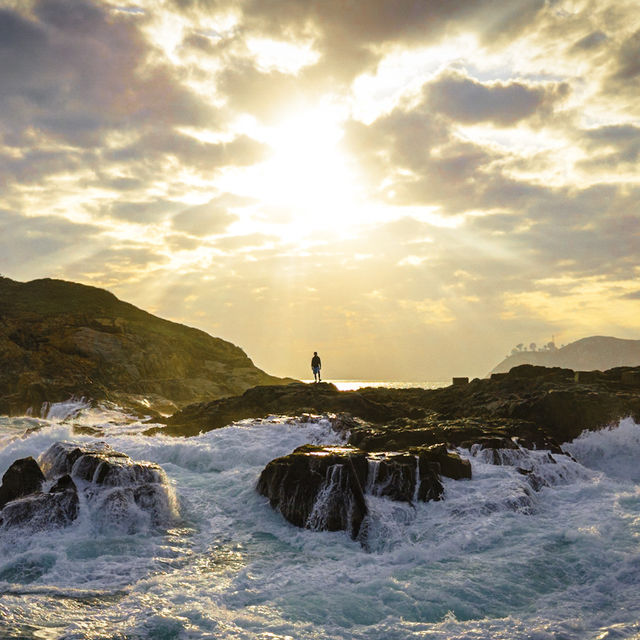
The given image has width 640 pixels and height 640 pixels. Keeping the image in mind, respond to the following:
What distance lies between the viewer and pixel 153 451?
25.2 meters

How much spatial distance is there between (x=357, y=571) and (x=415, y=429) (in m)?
12.5

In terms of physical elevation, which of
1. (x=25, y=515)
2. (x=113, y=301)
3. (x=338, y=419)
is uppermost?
(x=113, y=301)

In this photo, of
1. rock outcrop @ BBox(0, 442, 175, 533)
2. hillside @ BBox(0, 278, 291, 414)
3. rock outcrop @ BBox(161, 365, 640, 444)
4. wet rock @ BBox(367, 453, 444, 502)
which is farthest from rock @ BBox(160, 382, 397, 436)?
rock outcrop @ BBox(0, 442, 175, 533)

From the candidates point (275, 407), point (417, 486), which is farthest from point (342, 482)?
point (275, 407)

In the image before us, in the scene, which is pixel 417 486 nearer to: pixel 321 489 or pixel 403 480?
pixel 403 480

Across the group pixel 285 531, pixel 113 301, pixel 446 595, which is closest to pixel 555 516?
pixel 446 595

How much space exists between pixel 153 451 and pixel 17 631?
648 inches

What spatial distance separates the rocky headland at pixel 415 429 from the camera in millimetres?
15875

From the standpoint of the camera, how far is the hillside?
47594mm

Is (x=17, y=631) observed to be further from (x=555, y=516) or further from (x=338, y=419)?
(x=338, y=419)

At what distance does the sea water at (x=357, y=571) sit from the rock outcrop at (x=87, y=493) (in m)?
0.38

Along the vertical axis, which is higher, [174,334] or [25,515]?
[174,334]

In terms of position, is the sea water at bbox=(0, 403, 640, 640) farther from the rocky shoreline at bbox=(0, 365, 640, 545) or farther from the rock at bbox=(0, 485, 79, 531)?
the rocky shoreline at bbox=(0, 365, 640, 545)

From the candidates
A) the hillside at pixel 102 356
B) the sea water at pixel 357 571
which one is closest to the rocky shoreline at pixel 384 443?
the sea water at pixel 357 571
